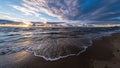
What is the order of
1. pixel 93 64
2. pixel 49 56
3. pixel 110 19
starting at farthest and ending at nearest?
pixel 110 19 < pixel 49 56 < pixel 93 64

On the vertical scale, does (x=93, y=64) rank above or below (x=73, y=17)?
below

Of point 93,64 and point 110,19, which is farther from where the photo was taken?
point 110,19

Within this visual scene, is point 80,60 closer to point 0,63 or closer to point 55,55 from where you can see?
point 55,55

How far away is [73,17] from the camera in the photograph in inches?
4564

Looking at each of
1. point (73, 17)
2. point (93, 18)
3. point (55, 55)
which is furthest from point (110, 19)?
point (55, 55)

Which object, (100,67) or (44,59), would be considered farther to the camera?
(44,59)

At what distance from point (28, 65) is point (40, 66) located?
0.45 m

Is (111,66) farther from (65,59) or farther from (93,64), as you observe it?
(65,59)

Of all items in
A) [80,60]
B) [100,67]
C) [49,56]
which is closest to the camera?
[100,67]

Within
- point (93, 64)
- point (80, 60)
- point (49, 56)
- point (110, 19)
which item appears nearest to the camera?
point (93, 64)

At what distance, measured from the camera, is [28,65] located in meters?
4.56

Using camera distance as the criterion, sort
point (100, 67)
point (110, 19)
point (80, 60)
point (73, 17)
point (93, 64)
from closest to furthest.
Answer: point (100, 67) → point (93, 64) → point (80, 60) → point (110, 19) → point (73, 17)

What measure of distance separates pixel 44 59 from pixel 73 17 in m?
113

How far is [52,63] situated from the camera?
16.0ft
